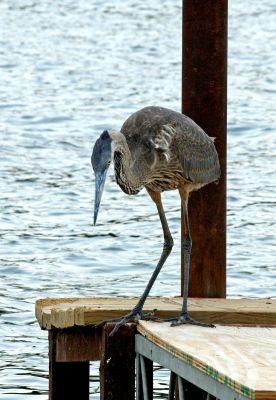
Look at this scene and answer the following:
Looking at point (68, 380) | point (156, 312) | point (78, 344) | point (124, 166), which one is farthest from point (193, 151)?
point (68, 380)

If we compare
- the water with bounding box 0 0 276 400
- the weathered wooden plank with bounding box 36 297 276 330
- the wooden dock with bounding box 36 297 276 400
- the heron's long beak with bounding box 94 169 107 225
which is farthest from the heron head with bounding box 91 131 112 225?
the water with bounding box 0 0 276 400

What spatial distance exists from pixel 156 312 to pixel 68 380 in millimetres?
708

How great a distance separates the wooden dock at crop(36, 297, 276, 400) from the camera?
662 cm

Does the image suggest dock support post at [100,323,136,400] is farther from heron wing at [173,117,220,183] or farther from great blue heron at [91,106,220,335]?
heron wing at [173,117,220,183]

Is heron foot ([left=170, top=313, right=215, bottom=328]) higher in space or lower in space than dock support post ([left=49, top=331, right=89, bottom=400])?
higher

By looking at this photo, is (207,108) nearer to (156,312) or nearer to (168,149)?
(168,149)

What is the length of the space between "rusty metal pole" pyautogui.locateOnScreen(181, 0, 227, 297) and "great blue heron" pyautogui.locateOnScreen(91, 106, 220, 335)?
0.22 meters

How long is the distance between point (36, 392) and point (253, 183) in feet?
27.0

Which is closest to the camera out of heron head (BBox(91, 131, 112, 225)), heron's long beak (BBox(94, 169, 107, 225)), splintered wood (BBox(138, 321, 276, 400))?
splintered wood (BBox(138, 321, 276, 400))

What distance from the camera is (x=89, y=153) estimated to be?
19797 mm

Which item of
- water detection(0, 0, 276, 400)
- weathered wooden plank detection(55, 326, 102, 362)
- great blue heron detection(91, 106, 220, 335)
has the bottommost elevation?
water detection(0, 0, 276, 400)

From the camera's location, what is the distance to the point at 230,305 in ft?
27.4

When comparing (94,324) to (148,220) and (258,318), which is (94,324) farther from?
(148,220)

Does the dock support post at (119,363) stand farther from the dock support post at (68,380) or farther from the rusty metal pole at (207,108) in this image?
the rusty metal pole at (207,108)
